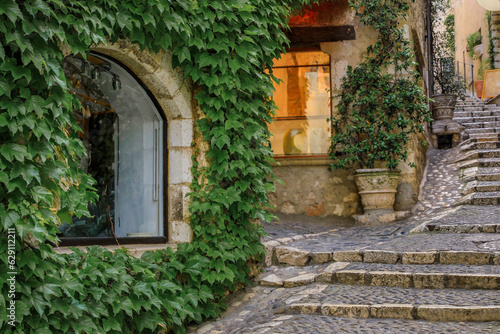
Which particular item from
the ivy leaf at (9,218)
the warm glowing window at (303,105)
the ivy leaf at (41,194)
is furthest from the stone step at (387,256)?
the warm glowing window at (303,105)

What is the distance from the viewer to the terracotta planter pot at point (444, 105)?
10.9 m

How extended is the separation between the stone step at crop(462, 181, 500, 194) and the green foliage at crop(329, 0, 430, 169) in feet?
3.38

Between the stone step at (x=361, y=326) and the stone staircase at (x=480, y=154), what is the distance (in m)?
4.01

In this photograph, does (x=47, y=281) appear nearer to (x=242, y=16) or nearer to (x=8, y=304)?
(x=8, y=304)

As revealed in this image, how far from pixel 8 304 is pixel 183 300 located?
1439 mm

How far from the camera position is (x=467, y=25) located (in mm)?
18656

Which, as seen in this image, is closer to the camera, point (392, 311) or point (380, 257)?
point (392, 311)

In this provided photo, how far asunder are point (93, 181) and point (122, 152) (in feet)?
3.78

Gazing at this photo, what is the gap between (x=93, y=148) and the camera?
427 cm

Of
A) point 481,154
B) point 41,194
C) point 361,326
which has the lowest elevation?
point 361,326

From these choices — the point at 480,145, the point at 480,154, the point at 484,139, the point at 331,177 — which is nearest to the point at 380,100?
the point at 331,177

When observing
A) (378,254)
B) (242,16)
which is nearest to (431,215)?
(378,254)

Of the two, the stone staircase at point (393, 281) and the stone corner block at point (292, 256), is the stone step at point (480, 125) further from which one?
the stone corner block at point (292, 256)

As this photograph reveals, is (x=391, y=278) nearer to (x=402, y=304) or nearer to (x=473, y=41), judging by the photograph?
(x=402, y=304)
